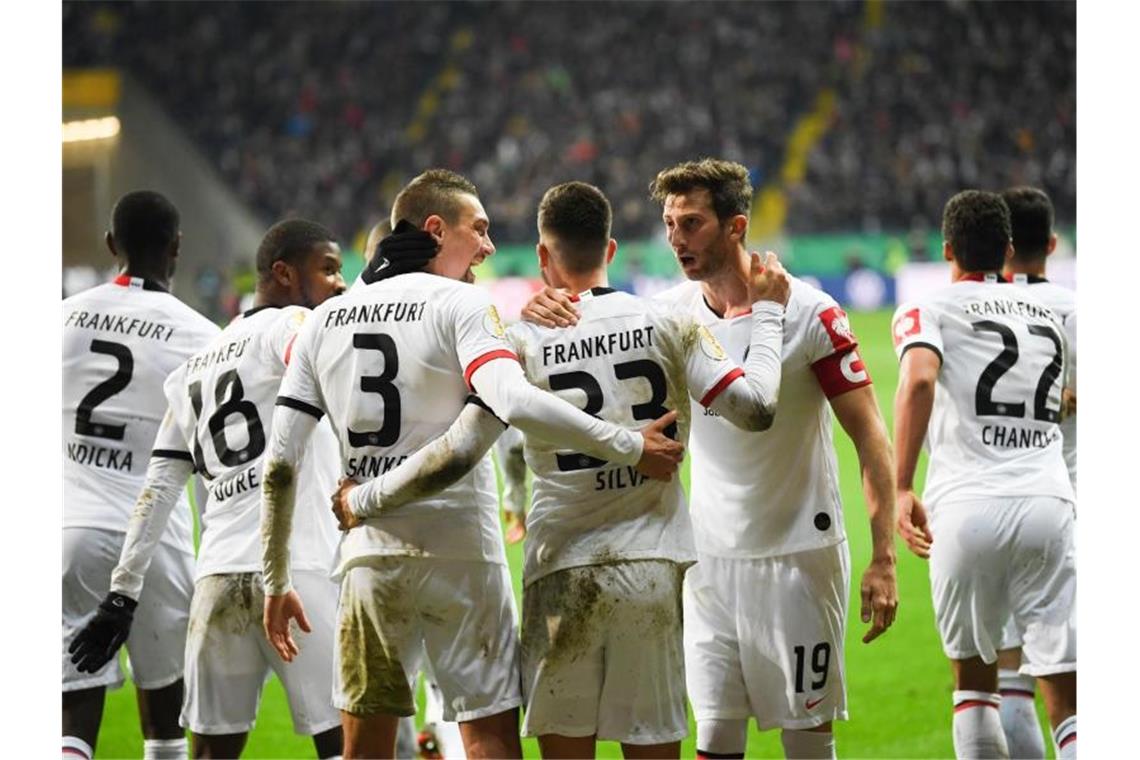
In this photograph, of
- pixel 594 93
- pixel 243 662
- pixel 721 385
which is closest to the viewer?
pixel 721 385

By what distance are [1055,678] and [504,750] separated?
2.23 meters

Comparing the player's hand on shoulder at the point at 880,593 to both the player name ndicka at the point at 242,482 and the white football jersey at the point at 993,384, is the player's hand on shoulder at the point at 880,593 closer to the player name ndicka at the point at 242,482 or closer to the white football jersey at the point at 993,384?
the white football jersey at the point at 993,384

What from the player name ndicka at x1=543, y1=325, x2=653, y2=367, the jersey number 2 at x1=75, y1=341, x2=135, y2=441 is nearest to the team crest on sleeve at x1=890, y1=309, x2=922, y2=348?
the player name ndicka at x1=543, y1=325, x2=653, y2=367

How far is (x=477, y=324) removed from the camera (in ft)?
13.0

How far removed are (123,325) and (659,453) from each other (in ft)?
8.19

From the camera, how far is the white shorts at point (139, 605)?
5098mm

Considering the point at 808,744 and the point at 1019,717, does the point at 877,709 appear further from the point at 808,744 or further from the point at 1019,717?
the point at 808,744

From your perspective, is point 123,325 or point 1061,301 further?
point 1061,301

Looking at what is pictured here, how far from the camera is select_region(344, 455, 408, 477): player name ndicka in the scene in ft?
13.4

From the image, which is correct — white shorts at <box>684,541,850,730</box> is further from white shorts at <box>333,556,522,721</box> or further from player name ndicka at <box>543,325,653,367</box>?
player name ndicka at <box>543,325,653,367</box>

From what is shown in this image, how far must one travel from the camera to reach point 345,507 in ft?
13.3

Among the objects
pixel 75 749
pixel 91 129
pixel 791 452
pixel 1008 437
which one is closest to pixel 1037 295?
pixel 1008 437

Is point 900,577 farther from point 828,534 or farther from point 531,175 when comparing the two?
point 531,175
